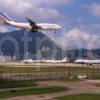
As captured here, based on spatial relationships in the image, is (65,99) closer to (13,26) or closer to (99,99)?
(99,99)

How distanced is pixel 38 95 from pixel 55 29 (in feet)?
307

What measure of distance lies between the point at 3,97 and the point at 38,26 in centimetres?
9286

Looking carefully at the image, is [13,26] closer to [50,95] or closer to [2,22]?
[2,22]

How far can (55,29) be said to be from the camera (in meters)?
144

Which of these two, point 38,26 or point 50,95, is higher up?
point 38,26

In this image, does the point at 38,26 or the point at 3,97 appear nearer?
the point at 3,97

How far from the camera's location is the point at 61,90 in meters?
59.0

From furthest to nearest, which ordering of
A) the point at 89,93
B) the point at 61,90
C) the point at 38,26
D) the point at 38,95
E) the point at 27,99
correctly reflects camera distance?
the point at 38,26
the point at 61,90
the point at 89,93
the point at 38,95
the point at 27,99

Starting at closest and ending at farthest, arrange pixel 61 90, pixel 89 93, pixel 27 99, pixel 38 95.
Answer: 1. pixel 27 99
2. pixel 38 95
3. pixel 89 93
4. pixel 61 90

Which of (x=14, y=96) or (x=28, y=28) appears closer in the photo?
(x=14, y=96)

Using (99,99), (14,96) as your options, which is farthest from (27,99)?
(99,99)

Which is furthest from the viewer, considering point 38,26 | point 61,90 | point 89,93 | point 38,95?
point 38,26

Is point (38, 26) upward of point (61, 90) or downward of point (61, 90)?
upward

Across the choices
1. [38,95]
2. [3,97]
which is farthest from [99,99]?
[3,97]
